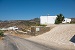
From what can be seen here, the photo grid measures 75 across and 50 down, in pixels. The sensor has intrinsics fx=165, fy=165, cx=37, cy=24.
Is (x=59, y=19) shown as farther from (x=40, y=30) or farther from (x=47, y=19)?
(x=40, y=30)

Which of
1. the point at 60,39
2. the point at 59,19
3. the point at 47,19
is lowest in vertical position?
the point at 60,39

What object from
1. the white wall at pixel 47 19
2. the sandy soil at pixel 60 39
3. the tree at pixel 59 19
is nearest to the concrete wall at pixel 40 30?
the sandy soil at pixel 60 39

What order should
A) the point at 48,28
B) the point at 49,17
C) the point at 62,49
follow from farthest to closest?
1. the point at 49,17
2. the point at 48,28
3. the point at 62,49

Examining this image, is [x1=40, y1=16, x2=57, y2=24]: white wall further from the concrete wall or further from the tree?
the concrete wall

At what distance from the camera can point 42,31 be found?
5253 centimetres

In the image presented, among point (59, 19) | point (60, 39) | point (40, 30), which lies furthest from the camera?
point (59, 19)

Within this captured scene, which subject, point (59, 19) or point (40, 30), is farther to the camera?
point (59, 19)

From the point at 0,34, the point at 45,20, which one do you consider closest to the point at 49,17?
the point at 45,20

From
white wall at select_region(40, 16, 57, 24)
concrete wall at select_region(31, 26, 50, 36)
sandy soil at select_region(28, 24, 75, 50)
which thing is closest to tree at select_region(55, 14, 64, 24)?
white wall at select_region(40, 16, 57, 24)

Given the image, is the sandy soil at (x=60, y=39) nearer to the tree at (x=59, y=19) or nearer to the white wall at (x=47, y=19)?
the tree at (x=59, y=19)

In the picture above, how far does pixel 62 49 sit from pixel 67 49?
0.69 m

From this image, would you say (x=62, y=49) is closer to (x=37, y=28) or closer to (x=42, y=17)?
(x=37, y=28)

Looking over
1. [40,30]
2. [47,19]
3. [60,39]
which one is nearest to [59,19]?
[47,19]

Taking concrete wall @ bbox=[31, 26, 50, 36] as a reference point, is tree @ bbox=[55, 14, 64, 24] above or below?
above
